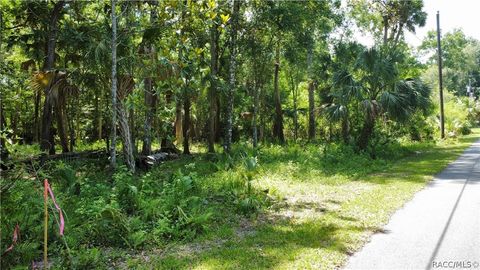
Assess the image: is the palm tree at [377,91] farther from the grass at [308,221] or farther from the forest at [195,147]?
the grass at [308,221]

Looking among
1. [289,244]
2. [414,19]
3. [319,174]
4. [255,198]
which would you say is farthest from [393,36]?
[289,244]

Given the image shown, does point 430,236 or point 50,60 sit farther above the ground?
point 50,60

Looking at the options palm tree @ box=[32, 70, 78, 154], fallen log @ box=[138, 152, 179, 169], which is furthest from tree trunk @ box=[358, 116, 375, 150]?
palm tree @ box=[32, 70, 78, 154]

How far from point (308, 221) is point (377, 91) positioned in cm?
1046

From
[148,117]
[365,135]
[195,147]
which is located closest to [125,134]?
[148,117]

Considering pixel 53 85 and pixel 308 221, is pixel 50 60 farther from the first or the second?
pixel 308 221

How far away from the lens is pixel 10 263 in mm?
4430

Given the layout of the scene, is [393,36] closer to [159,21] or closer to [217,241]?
[159,21]

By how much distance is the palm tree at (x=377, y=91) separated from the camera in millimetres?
15156

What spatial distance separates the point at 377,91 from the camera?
629 inches

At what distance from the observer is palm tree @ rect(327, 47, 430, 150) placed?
49.7 ft

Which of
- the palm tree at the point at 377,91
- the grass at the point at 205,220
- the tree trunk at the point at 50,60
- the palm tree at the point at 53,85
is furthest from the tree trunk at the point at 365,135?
the tree trunk at the point at 50,60

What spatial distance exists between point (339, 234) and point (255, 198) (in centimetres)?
214

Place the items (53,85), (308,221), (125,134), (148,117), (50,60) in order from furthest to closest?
(148,117), (50,60), (53,85), (125,134), (308,221)
